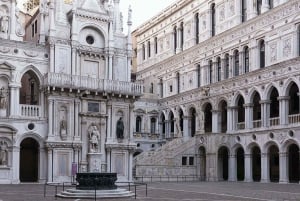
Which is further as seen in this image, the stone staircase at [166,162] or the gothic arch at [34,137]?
the stone staircase at [166,162]

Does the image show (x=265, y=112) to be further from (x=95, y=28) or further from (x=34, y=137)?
(x=34, y=137)

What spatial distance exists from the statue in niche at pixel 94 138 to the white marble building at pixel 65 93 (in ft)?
0.23

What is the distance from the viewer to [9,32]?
36781mm

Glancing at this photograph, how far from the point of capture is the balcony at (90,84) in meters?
36.4

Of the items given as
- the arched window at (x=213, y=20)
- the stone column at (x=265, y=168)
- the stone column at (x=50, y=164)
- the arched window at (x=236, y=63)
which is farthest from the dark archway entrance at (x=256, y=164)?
the stone column at (x=50, y=164)

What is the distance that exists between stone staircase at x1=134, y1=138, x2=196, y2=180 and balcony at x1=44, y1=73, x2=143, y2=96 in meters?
6.72

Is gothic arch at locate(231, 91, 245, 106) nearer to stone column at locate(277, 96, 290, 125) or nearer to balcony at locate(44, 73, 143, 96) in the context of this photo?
stone column at locate(277, 96, 290, 125)

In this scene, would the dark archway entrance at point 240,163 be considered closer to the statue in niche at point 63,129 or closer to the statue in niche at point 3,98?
the statue in niche at point 63,129

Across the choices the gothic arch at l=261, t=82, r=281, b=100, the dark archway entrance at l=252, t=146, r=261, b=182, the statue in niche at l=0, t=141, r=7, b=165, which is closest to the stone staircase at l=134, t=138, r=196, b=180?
the dark archway entrance at l=252, t=146, r=261, b=182

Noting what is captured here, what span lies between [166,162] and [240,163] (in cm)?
714

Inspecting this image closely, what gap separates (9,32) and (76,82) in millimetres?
5749

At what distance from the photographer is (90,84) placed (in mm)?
37938

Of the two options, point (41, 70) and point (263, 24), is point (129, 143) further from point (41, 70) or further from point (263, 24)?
point (263, 24)

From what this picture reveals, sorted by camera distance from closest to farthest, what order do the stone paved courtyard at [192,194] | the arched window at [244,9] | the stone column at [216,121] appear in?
1. the stone paved courtyard at [192,194]
2. the arched window at [244,9]
3. the stone column at [216,121]
